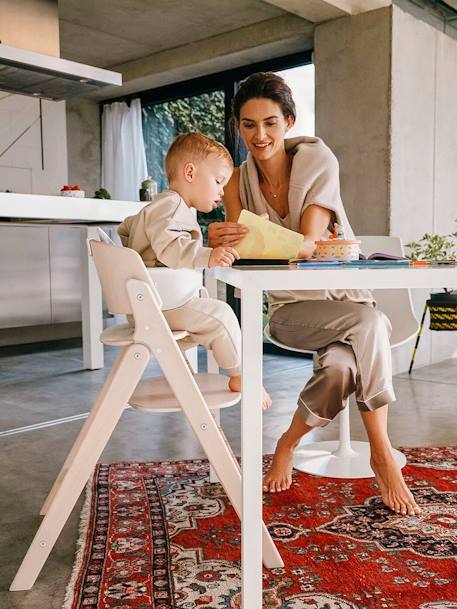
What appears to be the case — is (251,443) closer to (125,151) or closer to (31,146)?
(31,146)

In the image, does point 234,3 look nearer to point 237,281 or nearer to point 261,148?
point 261,148

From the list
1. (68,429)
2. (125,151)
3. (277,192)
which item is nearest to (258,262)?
(277,192)

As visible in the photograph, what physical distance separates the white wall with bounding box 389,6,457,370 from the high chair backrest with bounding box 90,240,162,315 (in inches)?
116

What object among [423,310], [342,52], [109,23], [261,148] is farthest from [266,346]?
[261,148]

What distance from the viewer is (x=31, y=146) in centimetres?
590

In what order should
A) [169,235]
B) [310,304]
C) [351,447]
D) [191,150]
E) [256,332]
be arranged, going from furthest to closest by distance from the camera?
[351,447]
[310,304]
[191,150]
[169,235]
[256,332]

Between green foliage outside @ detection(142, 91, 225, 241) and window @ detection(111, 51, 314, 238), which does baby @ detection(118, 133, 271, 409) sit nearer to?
window @ detection(111, 51, 314, 238)

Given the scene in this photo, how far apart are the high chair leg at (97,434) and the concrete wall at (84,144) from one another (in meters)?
5.75

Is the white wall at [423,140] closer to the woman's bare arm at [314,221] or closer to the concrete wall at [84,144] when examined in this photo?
the woman's bare arm at [314,221]

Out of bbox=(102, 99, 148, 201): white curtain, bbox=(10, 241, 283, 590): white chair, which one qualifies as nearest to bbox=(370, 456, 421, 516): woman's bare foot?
bbox=(10, 241, 283, 590): white chair

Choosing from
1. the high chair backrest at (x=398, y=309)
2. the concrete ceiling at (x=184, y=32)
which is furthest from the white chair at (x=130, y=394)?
the concrete ceiling at (x=184, y=32)

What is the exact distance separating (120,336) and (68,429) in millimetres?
1427

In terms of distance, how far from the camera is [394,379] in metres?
3.91

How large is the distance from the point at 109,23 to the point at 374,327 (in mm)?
4157
